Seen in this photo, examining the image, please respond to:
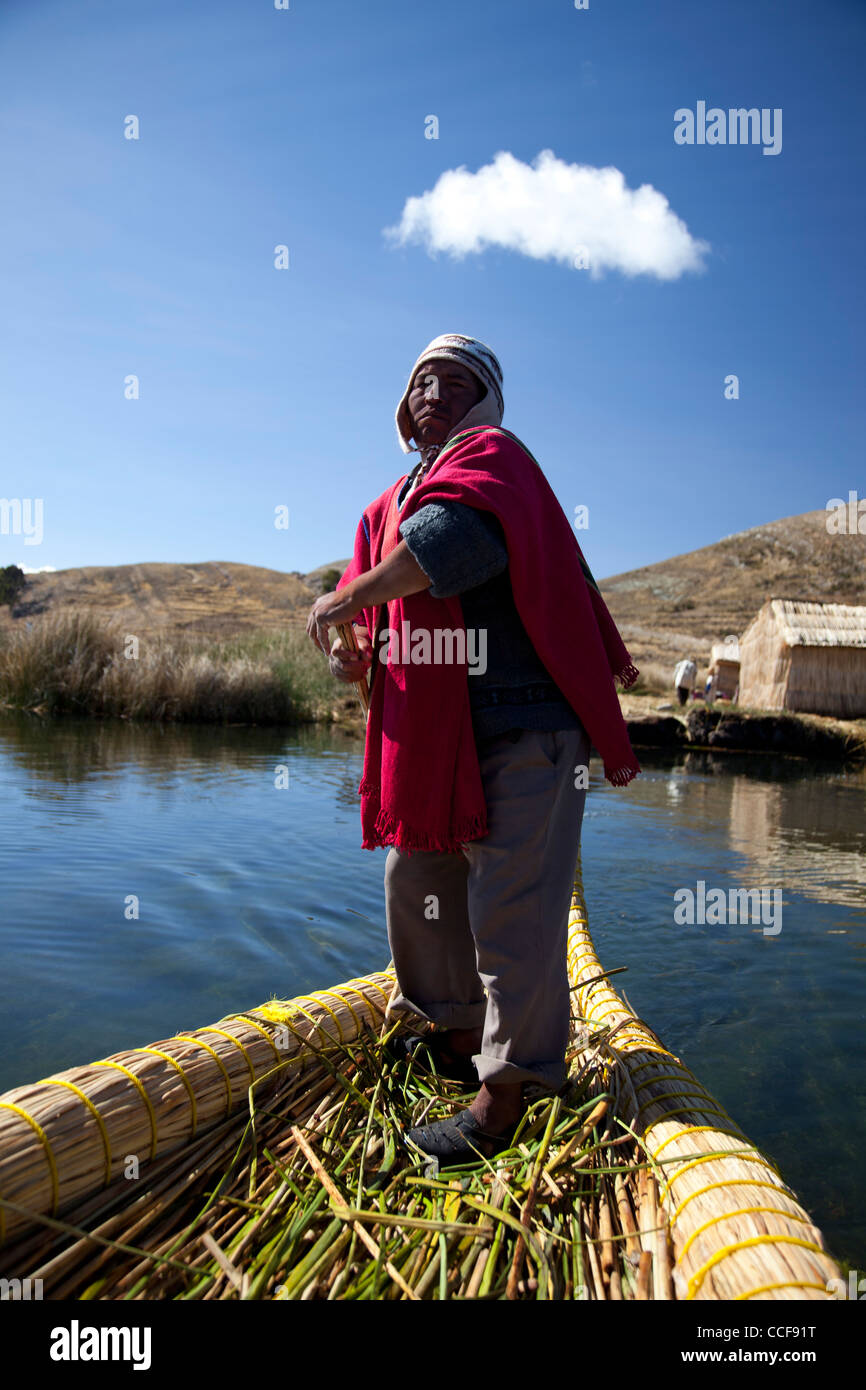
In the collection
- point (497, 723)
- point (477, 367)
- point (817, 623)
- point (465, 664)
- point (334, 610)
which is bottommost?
point (497, 723)

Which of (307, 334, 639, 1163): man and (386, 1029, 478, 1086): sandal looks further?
(386, 1029, 478, 1086): sandal

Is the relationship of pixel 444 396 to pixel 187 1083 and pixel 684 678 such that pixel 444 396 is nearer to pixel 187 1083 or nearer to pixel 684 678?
pixel 187 1083

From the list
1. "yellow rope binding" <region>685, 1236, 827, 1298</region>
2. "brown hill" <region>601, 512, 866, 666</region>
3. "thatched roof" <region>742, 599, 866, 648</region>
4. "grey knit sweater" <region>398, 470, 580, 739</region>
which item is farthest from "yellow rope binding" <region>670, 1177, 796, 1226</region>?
"brown hill" <region>601, 512, 866, 666</region>

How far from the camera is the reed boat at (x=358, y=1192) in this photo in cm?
146

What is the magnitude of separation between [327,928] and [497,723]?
329 cm

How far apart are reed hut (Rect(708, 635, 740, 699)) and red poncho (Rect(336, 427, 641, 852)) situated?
23.7m

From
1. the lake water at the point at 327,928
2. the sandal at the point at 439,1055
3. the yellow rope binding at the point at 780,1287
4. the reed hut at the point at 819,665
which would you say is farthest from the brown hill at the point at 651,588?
the yellow rope binding at the point at 780,1287

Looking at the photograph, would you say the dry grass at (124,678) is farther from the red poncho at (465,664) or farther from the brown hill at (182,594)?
the brown hill at (182,594)

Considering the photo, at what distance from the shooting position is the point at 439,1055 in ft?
7.77

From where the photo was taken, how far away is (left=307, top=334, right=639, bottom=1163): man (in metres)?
1.88

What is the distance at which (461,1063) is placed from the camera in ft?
7.69

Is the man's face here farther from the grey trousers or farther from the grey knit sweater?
the grey trousers

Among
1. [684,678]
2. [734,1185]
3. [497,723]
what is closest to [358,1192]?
[734,1185]
